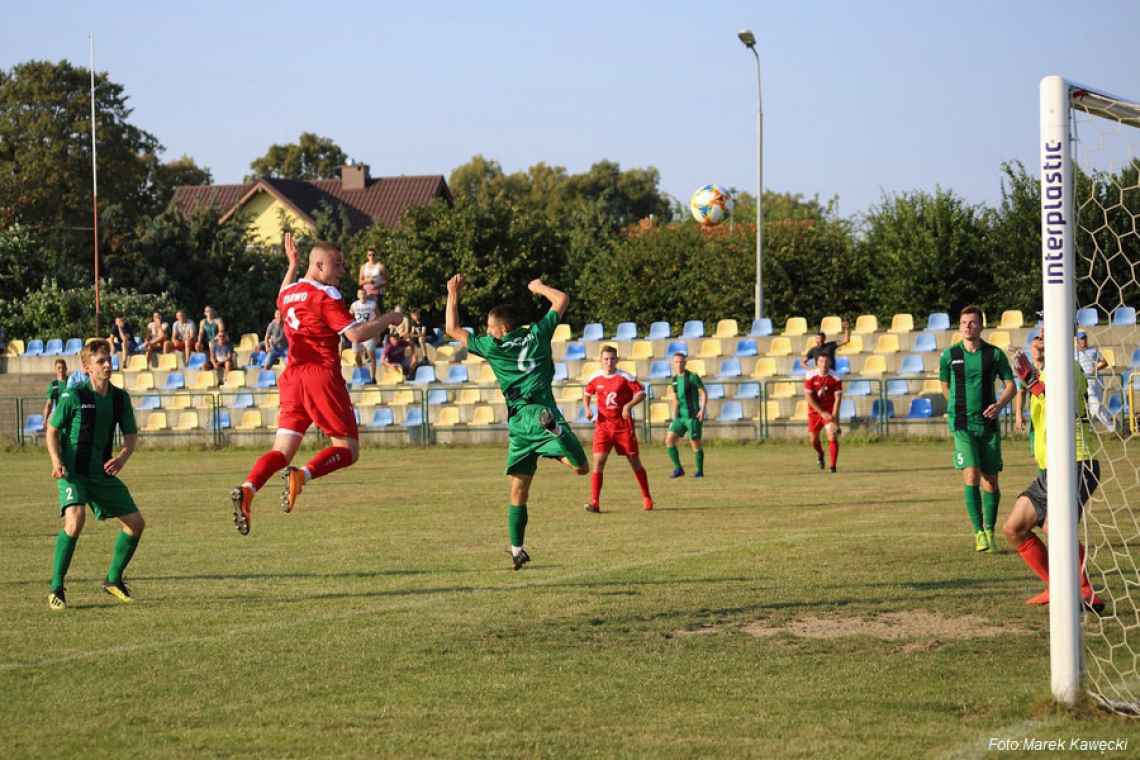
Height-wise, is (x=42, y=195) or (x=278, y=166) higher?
(x=278, y=166)

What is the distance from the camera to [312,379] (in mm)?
9750

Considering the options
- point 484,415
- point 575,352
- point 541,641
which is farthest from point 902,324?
point 541,641

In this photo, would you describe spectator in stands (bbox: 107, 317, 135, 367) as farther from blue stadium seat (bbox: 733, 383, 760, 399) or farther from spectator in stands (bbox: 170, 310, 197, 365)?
blue stadium seat (bbox: 733, 383, 760, 399)

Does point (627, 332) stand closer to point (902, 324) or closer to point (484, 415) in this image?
point (484, 415)

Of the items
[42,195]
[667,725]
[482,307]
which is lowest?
[667,725]

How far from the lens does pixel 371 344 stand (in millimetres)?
34219

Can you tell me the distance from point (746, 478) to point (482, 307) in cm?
2463

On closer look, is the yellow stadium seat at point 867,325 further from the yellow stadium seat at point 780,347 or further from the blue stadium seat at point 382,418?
the blue stadium seat at point 382,418

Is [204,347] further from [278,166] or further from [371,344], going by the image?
[278,166]

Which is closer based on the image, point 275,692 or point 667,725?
point 667,725

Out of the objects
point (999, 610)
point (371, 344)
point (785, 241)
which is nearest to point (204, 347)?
point (371, 344)

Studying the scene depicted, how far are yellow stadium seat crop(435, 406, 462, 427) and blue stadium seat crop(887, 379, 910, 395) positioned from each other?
9.34m

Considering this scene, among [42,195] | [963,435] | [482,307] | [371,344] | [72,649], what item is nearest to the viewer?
[72,649]

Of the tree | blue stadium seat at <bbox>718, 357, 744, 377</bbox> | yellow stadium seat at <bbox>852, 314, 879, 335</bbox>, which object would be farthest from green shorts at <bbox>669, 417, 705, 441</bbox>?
the tree
